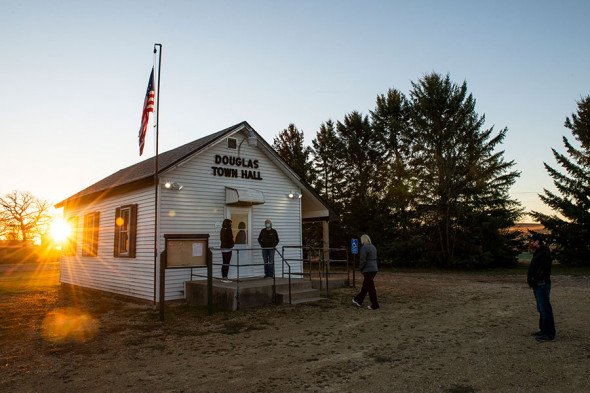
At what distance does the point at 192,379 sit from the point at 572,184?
27.5 metres

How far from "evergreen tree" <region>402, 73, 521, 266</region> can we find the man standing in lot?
62.2 feet

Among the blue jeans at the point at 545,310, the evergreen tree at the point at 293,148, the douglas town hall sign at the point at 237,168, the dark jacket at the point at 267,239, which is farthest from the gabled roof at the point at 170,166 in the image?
the evergreen tree at the point at 293,148

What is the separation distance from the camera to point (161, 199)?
12.1m

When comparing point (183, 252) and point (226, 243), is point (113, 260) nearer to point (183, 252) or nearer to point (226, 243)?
point (226, 243)

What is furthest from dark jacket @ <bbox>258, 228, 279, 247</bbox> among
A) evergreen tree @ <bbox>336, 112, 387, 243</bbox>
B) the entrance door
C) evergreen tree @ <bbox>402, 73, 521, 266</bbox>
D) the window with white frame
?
evergreen tree @ <bbox>336, 112, 387, 243</bbox>

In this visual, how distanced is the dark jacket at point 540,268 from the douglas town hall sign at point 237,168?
9534 millimetres

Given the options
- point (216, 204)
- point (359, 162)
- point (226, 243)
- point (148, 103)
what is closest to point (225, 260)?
point (226, 243)

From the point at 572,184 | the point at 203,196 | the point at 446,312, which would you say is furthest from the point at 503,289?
the point at 572,184

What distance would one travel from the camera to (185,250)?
384 inches

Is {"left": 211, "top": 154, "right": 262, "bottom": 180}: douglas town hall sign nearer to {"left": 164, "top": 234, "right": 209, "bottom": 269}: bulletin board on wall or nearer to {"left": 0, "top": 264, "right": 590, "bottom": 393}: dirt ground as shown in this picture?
{"left": 164, "top": 234, "right": 209, "bottom": 269}: bulletin board on wall

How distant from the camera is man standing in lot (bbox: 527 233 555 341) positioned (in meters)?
6.77

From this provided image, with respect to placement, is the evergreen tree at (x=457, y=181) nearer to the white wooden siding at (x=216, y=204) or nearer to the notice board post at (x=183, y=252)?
the white wooden siding at (x=216, y=204)

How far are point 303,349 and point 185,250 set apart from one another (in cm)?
439

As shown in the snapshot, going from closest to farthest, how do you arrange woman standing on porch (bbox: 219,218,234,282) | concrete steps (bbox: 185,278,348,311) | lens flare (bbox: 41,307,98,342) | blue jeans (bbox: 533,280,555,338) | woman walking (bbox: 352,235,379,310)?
blue jeans (bbox: 533,280,555,338)
lens flare (bbox: 41,307,98,342)
woman walking (bbox: 352,235,379,310)
concrete steps (bbox: 185,278,348,311)
woman standing on porch (bbox: 219,218,234,282)
